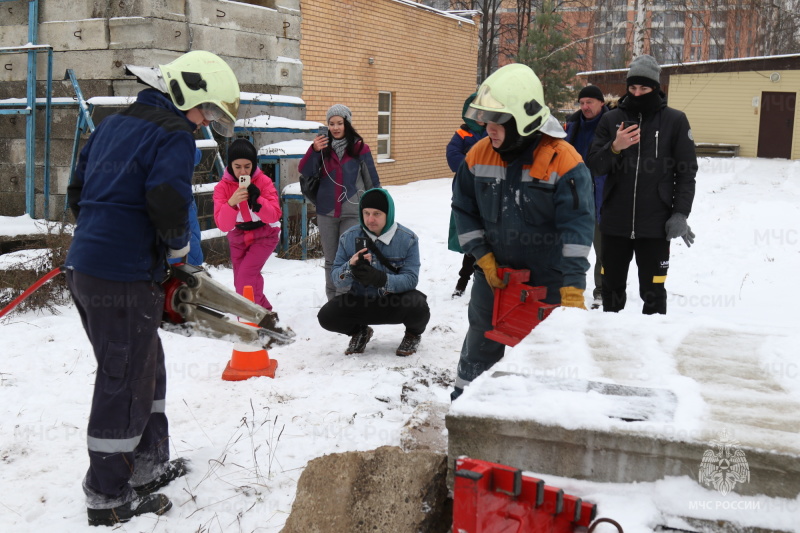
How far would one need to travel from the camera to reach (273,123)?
930 cm

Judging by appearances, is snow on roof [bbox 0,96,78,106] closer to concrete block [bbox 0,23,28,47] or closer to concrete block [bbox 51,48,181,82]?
concrete block [bbox 51,48,181,82]

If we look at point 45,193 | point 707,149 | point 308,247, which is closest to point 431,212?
point 308,247

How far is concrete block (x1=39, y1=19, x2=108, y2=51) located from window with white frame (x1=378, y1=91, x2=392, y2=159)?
9.94 m

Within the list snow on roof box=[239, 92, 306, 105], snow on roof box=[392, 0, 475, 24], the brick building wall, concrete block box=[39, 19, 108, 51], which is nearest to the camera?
concrete block box=[39, 19, 108, 51]

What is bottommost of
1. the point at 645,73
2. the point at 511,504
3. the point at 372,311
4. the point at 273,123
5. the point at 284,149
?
the point at 372,311

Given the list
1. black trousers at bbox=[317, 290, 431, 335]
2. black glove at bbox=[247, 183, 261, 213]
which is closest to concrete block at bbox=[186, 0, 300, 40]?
black glove at bbox=[247, 183, 261, 213]

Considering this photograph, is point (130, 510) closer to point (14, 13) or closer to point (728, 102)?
point (14, 13)

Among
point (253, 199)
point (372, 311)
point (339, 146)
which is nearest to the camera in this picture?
point (372, 311)

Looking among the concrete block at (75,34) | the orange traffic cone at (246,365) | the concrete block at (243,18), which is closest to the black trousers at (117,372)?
the orange traffic cone at (246,365)

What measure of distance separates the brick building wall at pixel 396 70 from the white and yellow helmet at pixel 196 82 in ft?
37.8

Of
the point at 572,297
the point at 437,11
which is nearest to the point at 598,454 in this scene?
the point at 572,297

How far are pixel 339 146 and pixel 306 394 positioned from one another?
270cm

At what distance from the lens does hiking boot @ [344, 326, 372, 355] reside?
18.7 feet

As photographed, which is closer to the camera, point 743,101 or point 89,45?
point 89,45
